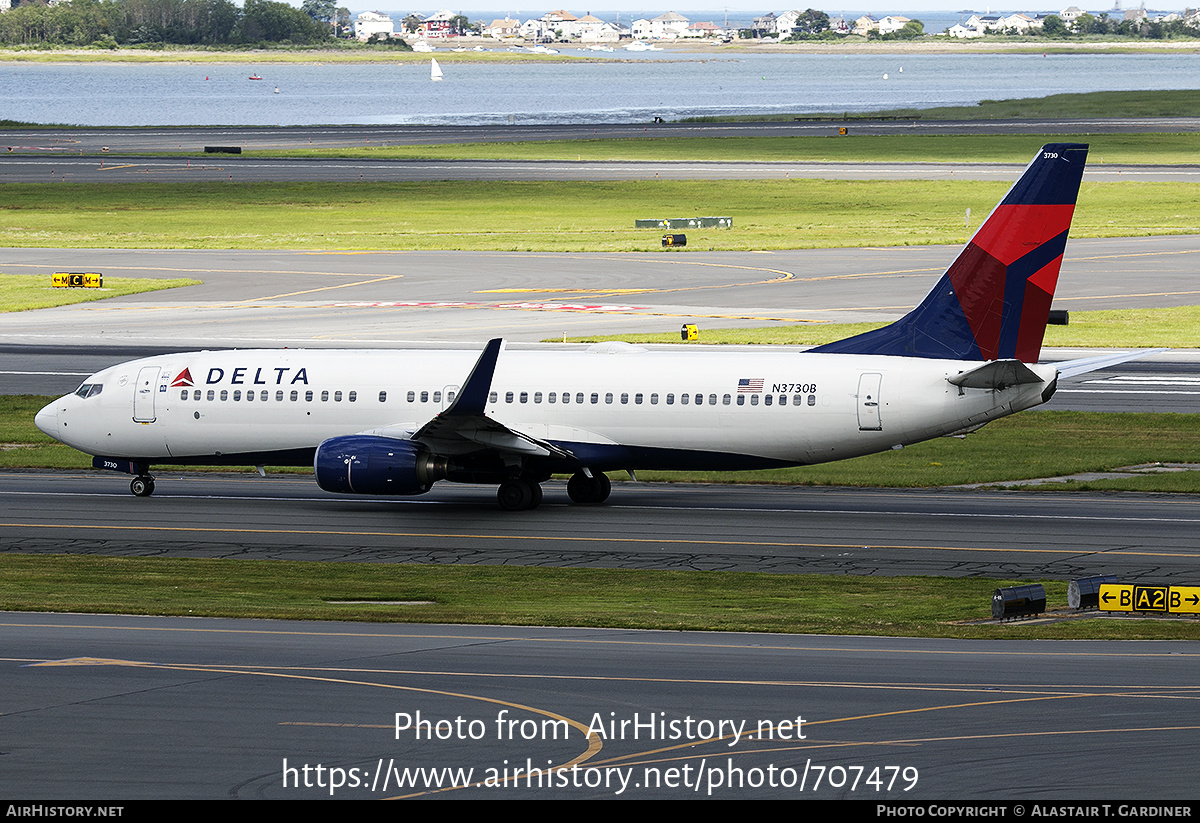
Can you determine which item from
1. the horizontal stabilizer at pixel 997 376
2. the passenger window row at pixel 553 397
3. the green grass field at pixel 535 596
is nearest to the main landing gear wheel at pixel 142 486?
the passenger window row at pixel 553 397

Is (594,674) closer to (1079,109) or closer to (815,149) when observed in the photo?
(815,149)

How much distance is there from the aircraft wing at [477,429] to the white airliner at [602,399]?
5cm

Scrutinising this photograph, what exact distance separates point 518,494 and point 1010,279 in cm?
1362

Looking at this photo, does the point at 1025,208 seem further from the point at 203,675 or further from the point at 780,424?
the point at 203,675

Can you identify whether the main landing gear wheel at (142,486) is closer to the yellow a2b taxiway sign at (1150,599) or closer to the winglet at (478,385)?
the winglet at (478,385)

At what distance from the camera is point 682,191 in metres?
118

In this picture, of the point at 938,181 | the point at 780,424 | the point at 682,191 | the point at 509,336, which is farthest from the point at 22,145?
the point at 780,424

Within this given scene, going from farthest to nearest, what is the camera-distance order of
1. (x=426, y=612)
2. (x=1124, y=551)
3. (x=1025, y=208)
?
(x=1025, y=208) → (x=1124, y=551) → (x=426, y=612)

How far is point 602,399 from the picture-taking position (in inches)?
1567

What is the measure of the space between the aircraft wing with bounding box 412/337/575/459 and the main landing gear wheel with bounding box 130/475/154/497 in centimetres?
903

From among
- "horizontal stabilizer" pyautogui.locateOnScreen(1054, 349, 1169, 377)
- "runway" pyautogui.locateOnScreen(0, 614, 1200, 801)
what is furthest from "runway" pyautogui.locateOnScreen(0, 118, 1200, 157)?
"runway" pyautogui.locateOnScreen(0, 614, 1200, 801)

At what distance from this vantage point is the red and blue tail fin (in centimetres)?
3741

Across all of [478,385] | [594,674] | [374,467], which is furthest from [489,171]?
[594,674]
